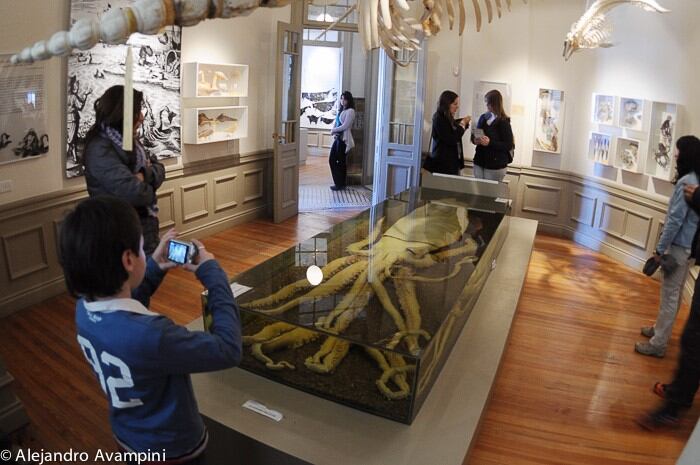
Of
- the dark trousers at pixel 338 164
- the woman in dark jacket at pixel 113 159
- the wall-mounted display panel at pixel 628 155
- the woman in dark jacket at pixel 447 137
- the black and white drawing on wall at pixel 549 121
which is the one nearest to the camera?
the woman in dark jacket at pixel 113 159

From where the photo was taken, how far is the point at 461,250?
12.9 feet

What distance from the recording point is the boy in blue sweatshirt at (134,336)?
146 centimetres

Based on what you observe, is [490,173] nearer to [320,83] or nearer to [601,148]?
[601,148]

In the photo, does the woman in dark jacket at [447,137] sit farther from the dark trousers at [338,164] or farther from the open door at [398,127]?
the dark trousers at [338,164]

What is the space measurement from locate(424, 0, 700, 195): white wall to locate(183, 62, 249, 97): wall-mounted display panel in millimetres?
2930

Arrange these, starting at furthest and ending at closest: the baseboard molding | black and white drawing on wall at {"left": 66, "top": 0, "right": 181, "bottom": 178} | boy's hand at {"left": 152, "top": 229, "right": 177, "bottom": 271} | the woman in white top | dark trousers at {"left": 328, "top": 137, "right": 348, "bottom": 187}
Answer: dark trousers at {"left": 328, "top": 137, "right": 348, "bottom": 187} < the woman in white top < black and white drawing on wall at {"left": 66, "top": 0, "right": 181, "bottom": 178} < the baseboard molding < boy's hand at {"left": 152, "top": 229, "right": 177, "bottom": 271}

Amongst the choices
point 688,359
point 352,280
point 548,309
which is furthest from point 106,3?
point 688,359

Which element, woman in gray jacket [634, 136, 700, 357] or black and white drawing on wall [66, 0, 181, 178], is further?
black and white drawing on wall [66, 0, 181, 178]

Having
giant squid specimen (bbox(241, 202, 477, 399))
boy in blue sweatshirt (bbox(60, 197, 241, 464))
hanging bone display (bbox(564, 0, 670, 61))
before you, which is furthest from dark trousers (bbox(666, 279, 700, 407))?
hanging bone display (bbox(564, 0, 670, 61))

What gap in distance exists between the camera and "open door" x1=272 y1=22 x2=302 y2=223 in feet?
24.2

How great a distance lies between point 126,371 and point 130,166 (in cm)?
215

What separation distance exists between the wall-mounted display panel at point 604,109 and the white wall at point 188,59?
423cm

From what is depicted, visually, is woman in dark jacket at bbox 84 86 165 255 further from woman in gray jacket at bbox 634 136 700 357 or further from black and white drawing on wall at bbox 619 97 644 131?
black and white drawing on wall at bbox 619 97 644 131

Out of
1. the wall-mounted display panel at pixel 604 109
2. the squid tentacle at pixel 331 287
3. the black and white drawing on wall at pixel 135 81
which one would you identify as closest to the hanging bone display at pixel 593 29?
the wall-mounted display panel at pixel 604 109
